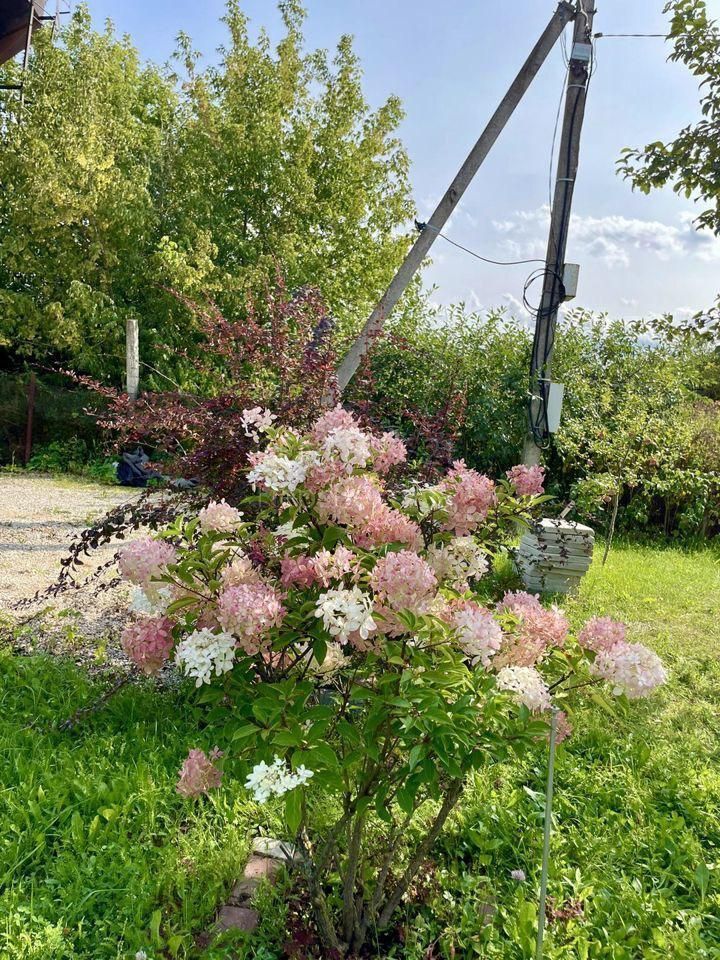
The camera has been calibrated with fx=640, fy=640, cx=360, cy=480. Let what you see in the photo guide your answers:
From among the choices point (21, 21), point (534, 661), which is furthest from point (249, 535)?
point (21, 21)

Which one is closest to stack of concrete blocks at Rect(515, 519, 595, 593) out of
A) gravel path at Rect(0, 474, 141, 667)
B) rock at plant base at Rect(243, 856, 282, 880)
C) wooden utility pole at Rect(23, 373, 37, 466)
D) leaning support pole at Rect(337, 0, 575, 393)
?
leaning support pole at Rect(337, 0, 575, 393)

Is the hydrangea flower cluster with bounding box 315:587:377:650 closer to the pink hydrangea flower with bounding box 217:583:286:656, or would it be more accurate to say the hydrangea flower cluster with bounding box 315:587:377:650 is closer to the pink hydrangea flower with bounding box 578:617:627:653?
the pink hydrangea flower with bounding box 217:583:286:656

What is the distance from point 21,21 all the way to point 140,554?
380 cm

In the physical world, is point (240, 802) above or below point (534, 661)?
below

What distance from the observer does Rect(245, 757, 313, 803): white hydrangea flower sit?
3.43ft

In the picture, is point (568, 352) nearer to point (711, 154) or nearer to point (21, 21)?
point (711, 154)

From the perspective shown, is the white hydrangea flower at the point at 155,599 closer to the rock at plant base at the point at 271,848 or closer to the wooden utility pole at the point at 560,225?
the rock at plant base at the point at 271,848

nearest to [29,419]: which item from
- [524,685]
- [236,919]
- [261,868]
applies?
[261,868]

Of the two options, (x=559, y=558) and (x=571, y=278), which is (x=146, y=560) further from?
(x=571, y=278)

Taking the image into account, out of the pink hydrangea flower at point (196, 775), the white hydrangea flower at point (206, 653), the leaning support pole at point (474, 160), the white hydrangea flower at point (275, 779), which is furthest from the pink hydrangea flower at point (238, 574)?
the leaning support pole at point (474, 160)

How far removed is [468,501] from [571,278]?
13.1 ft

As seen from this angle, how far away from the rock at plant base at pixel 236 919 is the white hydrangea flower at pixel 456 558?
108 cm

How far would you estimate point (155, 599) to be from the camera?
4.48ft

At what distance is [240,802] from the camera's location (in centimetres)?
212
